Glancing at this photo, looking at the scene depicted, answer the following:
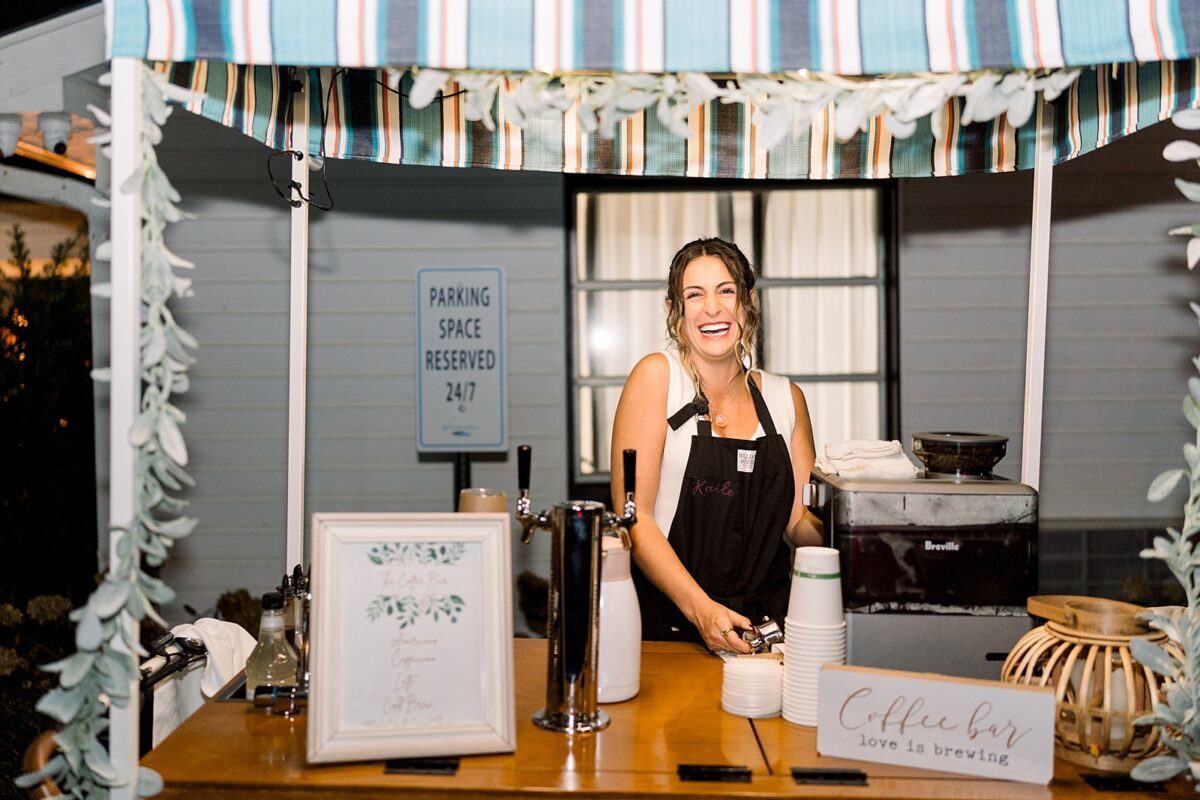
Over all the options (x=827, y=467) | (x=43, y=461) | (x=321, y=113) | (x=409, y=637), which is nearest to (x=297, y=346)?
(x=321, y=113)

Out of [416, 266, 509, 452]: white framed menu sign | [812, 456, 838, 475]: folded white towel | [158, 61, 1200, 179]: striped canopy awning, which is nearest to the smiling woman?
[158, 61, 1200, 179]: striped canopy awning

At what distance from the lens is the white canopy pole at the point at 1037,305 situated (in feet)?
6.91

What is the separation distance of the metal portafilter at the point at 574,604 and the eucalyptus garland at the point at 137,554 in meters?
0.55

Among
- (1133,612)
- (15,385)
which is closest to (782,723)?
(1133,612)

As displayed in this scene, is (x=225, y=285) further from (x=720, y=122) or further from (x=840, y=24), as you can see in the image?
(x=840, y=24)

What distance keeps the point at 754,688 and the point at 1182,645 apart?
656 mm

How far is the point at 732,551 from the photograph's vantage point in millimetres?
2490

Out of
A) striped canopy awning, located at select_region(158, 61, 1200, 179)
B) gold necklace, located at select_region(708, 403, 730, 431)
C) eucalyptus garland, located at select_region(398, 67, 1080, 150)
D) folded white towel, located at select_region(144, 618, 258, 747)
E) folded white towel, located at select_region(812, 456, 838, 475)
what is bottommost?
folded white towel, located at select_region(144, 618, 258, 747)

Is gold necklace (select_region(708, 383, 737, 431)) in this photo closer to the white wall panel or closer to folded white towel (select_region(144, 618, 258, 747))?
folded white towel (select_region(144, 618, 258, 747))

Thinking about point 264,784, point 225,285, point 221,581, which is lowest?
point 221,581

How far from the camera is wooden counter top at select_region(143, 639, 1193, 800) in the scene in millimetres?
1408

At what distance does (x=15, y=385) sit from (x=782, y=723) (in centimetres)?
442

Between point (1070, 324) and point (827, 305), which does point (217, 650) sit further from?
point (1070, 324)

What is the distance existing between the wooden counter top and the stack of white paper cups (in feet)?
0.20
